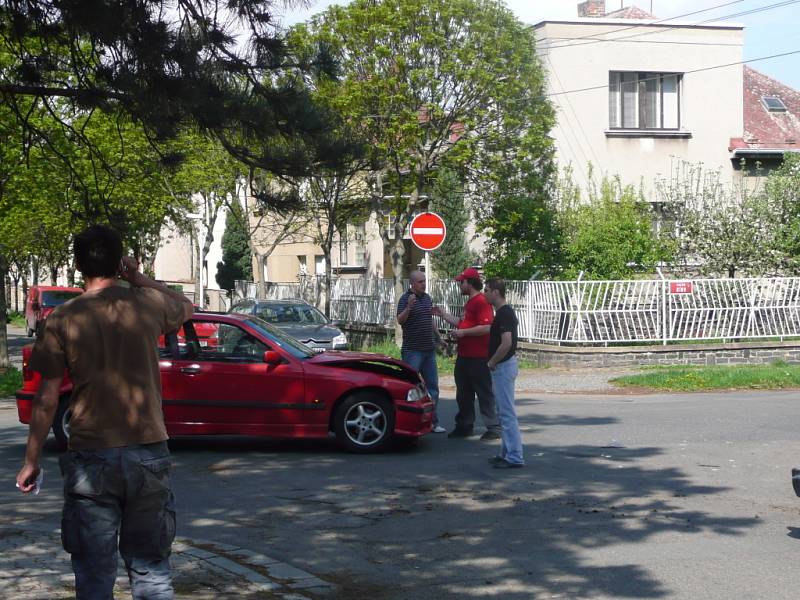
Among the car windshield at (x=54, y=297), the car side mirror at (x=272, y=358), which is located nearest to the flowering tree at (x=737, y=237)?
the car side mirror at (x=272, y=358)

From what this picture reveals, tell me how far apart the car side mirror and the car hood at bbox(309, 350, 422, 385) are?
35cm

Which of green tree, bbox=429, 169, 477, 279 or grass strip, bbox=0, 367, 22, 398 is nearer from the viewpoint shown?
grass strip, bbox=0, 367, 22, 398

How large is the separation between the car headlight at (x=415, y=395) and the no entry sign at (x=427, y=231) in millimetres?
9062

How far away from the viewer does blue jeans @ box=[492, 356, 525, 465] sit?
10.5 metres

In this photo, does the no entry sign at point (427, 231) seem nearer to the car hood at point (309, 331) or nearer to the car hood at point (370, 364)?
the car hood at point (309, 331)

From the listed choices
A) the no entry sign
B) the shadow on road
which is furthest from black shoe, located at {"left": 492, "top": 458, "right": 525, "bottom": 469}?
the no entry sign

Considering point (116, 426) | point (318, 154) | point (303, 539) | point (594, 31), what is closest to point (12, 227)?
point (594, 31)

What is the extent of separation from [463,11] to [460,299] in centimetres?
677

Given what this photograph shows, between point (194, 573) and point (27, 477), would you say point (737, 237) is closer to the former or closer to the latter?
point (194, 573)

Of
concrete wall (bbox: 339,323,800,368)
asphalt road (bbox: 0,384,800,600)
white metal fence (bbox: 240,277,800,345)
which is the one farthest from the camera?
white metal fence (bbox: 240,277,800,345)

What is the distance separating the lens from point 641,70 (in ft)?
104

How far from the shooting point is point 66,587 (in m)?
6.12

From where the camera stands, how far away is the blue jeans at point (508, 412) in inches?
413

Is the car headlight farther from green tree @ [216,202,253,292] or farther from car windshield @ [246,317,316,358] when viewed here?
green tree @ [216,202,253,292]
